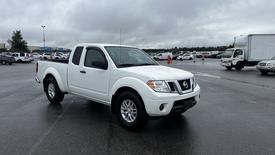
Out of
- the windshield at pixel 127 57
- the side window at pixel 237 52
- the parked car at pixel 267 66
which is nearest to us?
the windshield at pixel 127 57

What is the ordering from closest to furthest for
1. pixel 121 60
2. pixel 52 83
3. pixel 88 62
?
1. pixel 121 60
2. pixel 88 62
3. pixel 52 83

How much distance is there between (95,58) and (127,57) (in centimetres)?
83

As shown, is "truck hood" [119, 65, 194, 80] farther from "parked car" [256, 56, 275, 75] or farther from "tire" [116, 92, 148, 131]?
"parked car" [256, 56, 275, 75]

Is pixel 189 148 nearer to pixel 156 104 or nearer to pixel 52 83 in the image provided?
pixel 156 104

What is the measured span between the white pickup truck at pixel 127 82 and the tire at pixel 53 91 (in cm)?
25

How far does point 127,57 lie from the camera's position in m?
6.20

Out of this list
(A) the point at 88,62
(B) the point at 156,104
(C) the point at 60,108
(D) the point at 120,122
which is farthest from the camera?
(C) the point at 60,108

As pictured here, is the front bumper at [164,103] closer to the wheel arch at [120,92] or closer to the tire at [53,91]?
the wheel arch at [120,92]

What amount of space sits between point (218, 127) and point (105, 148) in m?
2.69

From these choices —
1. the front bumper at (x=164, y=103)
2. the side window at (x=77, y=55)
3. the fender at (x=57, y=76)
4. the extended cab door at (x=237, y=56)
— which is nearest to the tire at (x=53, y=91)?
the fender at (x=57, y=76)

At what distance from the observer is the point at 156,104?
485 centimetres

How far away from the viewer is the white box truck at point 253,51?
2458 cm

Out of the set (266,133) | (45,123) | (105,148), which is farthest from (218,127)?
(45,123)

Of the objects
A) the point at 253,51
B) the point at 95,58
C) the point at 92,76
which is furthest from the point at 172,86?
the point at 253,51
